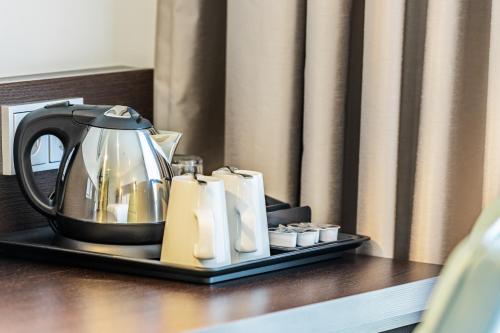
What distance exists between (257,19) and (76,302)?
552 millimetres

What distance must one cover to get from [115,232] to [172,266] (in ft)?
0.38

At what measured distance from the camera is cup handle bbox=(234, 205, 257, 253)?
3.94 ft

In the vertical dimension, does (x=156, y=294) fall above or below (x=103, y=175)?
below

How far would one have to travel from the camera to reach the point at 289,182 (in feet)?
4.73

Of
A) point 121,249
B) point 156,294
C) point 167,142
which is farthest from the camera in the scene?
point 167,142

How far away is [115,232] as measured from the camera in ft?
4.03

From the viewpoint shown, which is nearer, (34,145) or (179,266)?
(179,266)

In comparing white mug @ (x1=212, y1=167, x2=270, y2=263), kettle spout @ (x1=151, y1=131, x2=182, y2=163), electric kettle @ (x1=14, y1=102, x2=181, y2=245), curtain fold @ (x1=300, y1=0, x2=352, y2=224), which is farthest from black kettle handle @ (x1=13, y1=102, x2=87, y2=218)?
curtain fold @ (x1=300, y1=0, x2=352, y2=224)

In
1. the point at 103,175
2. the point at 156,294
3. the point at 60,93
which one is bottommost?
the point at 156,294

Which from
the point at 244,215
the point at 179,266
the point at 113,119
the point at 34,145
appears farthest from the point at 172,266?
the point at 34,145

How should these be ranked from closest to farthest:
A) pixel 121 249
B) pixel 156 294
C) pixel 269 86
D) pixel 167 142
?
pixel 156 294
pixel 121 249
pixel 167 142
pixel 269 86

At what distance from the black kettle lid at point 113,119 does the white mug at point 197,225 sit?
12 cm

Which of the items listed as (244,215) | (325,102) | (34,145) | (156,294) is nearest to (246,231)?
(244,215)

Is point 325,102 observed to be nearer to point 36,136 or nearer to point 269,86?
point 269,86
